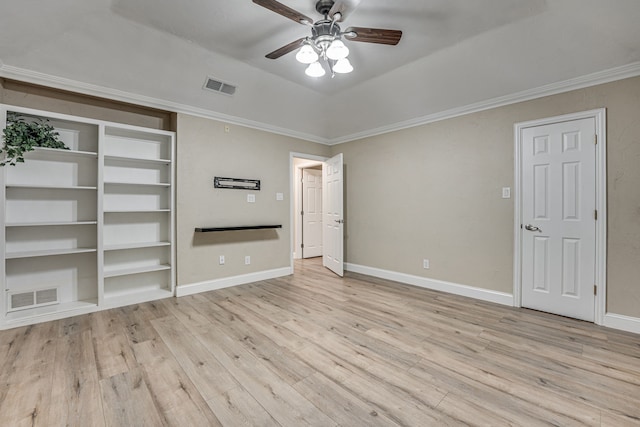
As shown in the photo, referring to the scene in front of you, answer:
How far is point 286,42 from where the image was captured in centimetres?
298

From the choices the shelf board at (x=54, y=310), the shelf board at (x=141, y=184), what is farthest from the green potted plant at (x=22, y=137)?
the shelf board at (x=54, y=310)

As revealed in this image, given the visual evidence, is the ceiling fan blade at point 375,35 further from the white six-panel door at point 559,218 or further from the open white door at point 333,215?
the open white door at point 333,215

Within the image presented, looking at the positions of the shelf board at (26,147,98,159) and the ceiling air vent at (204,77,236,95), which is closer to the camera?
the shelf board at (26,147,98,159)

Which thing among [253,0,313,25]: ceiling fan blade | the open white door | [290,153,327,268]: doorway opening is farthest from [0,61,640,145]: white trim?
[253,0,313,25]: ceiling fan blade

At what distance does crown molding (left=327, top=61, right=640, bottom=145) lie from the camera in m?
2.72

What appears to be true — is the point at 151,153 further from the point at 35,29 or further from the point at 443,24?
the point at 443,24

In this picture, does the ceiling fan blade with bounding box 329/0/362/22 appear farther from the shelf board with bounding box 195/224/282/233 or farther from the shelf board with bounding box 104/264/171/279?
the shelf board with bounding box 104/264/171/279

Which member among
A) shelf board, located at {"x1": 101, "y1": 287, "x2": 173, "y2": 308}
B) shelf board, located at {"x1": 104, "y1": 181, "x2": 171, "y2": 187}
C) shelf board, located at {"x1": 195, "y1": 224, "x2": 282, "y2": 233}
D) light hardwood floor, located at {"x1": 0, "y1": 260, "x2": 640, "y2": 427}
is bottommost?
light hardwood floor, located at {"x1": 0, "y1": 260, "x2": 640, "y2": 427}

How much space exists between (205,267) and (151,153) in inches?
65.9

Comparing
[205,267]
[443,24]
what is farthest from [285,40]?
[205,267]

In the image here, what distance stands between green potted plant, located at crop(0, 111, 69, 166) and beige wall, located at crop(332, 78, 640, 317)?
4.01m

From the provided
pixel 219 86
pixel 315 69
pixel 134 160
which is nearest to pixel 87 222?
pixel 134 160

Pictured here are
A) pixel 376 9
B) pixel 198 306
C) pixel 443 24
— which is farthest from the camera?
pixel 198 306

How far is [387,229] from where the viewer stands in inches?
183
